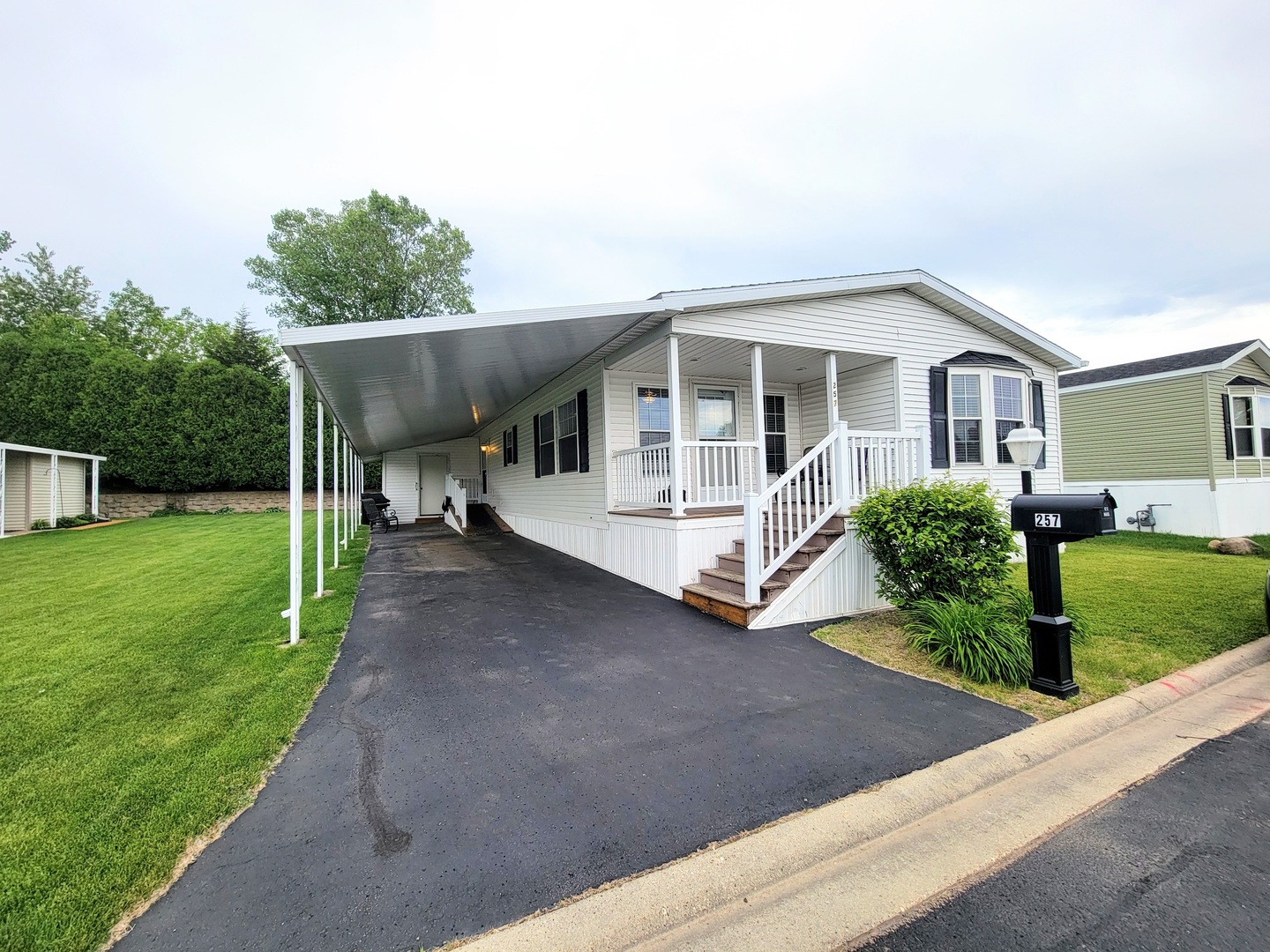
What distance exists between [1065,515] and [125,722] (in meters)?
6.11

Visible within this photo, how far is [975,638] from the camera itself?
399 cm

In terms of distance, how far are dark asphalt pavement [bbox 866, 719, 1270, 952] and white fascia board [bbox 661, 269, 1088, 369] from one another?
561 centimetres

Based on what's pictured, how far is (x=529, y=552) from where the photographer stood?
1021 centimetres

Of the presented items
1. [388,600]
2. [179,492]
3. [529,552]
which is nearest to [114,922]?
[388,600]

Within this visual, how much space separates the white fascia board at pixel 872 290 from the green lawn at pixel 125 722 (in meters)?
5.48

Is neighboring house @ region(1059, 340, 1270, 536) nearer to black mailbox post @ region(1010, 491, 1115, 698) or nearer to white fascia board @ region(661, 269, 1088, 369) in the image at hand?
white fascia board @ region(661, 269, 1088, 369)

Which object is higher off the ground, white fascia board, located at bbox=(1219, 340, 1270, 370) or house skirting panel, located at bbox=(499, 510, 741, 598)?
white fascia board, located at bbox=(1219, 340, 1270, 370)

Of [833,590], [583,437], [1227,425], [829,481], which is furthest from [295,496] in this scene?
[1227,425]

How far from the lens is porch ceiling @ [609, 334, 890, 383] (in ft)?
24.0

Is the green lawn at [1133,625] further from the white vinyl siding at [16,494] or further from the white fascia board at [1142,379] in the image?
the white vinyl siding at [16,494]

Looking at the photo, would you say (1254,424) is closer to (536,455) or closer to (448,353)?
(536,455)

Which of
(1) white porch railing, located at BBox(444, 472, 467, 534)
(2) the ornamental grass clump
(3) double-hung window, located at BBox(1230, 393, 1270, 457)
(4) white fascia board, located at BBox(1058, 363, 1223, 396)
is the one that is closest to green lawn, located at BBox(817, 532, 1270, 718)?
(2) the ornamental grass clump

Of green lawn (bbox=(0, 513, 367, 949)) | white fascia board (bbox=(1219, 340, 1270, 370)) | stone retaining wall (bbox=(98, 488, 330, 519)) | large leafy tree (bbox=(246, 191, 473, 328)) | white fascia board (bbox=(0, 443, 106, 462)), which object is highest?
large leafy tree (bbox=(246, 191, 473, 328))

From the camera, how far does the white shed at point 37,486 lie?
14281 millimetres
